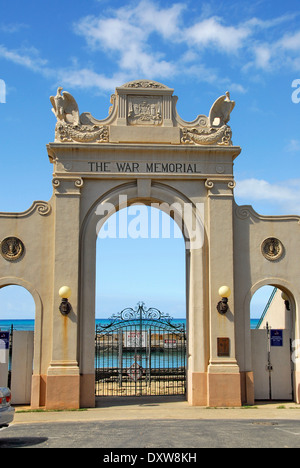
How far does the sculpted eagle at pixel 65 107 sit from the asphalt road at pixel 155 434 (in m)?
8.20

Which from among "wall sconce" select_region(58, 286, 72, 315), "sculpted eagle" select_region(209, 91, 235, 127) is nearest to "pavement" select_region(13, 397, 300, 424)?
"wall sconce" select_region(58, 286, 72, 315)

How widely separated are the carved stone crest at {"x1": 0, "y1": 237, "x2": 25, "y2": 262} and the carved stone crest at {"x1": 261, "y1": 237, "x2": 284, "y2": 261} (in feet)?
22.1

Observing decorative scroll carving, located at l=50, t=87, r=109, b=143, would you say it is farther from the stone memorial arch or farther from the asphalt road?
the asphalt road

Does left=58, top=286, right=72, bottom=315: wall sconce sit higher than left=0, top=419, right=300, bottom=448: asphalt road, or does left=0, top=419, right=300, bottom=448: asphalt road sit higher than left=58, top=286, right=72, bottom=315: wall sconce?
left=58, top=286, right=72, bottom=315: wall sconce

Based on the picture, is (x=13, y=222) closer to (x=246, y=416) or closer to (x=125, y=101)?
(x=125, y=101)

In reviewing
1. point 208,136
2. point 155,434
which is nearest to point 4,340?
point 155,434

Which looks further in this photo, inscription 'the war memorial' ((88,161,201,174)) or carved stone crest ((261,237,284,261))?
carved stone crest ((261,237,284,261))

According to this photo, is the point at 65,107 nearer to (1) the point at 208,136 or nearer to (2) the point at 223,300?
(1) the point at 208,136

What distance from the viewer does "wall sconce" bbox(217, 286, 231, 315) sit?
15.6m

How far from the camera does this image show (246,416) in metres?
13.7

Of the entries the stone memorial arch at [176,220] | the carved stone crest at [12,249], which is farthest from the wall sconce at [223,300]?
the carved stone crest at [12,249]

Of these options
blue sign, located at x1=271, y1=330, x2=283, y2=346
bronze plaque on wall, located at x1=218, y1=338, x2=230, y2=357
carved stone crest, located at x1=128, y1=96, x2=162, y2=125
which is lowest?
bronze plaque on wall, located at x1=218, y1=338, x2=230, y2=357

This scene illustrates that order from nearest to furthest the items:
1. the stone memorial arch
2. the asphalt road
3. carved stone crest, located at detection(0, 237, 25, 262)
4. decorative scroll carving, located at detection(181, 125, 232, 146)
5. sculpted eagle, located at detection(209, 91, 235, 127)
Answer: the asphalt road < the stone memorial arch < carved stone crest, located at detection(0, 237, 25, 262) < decorative scroll carving, located at detection(181, 125, 232, 146) < sculpted eagle, located at detection(209, 91, 235, 127)
